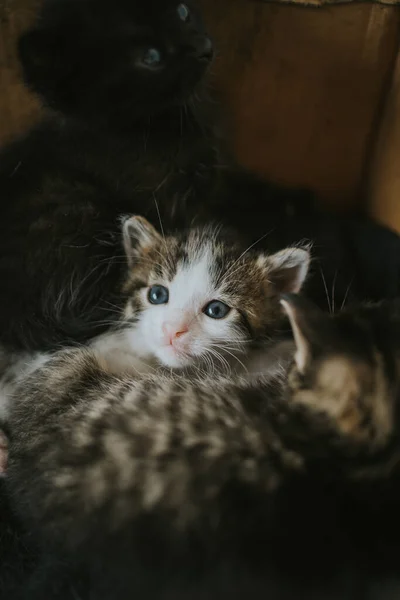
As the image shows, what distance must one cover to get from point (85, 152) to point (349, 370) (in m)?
0.88

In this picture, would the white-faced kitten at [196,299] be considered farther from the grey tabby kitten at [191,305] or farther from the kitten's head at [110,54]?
the kitten's head at [110,54]

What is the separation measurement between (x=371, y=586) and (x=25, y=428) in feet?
2.19

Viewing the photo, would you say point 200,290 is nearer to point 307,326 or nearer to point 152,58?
point 307,326

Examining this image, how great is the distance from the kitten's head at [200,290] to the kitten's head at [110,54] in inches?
12.7

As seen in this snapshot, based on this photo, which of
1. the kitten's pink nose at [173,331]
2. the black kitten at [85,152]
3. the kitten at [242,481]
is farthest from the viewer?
the black kitten at [85,152]

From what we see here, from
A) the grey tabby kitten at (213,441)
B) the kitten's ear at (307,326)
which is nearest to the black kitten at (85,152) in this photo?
the grey tabby kitten at (213,441)

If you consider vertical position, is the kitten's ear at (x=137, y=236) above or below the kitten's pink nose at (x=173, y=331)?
above

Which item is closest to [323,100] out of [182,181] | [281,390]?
[182,181]

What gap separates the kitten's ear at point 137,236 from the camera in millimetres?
1479

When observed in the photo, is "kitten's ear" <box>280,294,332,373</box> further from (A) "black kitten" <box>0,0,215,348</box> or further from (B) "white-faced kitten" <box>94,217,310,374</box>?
(A) "black kitten" <box>0,0,215,348</box>

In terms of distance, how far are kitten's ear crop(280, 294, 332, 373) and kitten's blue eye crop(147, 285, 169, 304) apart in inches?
17.3

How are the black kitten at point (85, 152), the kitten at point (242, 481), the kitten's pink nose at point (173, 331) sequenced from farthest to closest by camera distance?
the black kitten at point (85, 152), the kitten's pink nose at point (173, 331), the kitten at point (242, 481)

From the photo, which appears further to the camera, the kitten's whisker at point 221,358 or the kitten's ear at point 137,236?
the kitten's ear at point 137,236

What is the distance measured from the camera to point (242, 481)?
3.28 feet
